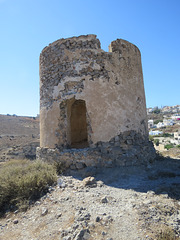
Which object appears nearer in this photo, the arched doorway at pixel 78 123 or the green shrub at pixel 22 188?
the green shrub at pixel 22 188

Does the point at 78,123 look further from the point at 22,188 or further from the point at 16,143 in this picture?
the point at 16,143

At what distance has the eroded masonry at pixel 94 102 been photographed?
4.70m

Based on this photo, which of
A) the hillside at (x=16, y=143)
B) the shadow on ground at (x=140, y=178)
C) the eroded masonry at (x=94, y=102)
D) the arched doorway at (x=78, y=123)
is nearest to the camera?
the shadow on ground at (x=140, y=178)

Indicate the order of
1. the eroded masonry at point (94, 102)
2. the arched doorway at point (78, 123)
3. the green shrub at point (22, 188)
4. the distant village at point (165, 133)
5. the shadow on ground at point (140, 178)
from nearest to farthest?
the shadow on ground at point (140, 178), the green shrub at point (22, 188), the eroded masonry at point (94, 102), the arched doorway at point (78, 123), the distant village at point (165, 133)

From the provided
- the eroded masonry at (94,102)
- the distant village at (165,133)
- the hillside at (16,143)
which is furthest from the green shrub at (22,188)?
the distant village at (165,133)

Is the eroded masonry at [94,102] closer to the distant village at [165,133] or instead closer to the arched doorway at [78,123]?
the arched doorway at [78,123]

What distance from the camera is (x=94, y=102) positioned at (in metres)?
4.80

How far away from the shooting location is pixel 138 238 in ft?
6.61

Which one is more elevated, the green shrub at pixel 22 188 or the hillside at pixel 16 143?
the hillside at pixel 16 143

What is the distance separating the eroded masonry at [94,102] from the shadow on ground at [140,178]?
0.23 meters

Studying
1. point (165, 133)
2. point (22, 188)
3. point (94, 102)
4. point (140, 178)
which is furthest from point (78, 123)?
point (165, 133)

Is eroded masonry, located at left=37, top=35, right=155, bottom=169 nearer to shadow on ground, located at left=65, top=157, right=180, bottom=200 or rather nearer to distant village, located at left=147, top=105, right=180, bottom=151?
shadow on ground, located at left=65, top=157, right=180, bottom=200

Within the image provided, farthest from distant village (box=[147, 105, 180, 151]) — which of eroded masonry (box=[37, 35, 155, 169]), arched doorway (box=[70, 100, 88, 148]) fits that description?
eroded masonry (box=[37, 35, 155, 169])

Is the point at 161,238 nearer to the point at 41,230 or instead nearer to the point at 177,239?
the point at 177,239
